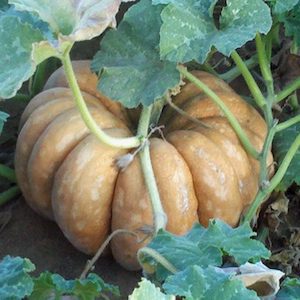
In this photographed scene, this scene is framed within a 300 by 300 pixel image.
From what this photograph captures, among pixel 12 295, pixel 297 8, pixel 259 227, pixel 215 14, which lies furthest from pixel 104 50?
pixel 12 295

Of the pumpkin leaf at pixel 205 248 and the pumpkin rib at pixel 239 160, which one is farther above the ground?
the pumpkin leaf at pixel 205 248

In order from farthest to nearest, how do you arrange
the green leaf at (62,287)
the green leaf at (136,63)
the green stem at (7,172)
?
the green stem at (7,172) → the green leaf at (136,63) → the green leaf at (62,287)

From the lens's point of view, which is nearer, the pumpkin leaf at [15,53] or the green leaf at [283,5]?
the pumpkin leaf at [15,53]

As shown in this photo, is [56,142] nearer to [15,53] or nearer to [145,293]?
[15,53]

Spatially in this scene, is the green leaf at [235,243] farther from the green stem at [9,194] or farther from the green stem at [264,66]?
the green stem at [9,194]

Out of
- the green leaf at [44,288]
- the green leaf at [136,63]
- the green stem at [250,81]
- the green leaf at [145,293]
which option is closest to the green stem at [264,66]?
the green stem at [250,81]

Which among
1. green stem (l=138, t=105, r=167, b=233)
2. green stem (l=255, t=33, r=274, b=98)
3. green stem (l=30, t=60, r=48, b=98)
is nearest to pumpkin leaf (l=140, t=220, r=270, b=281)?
green stem (l=138, t=105, r=167, b=233)

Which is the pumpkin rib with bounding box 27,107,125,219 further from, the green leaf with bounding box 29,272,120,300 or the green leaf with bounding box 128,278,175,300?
the green leaf with bounding box 128,278,175,300
